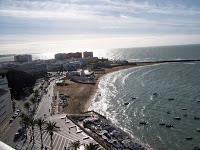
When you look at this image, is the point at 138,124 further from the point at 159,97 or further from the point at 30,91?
the point at 30,91

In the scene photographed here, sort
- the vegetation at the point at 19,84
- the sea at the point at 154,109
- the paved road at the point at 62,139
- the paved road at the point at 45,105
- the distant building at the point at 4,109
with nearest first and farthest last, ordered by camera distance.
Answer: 1. the paved road at the point at 62,139
2. the sea at the point at 154,109
3. the distant building at the point at 4,109
4. the paved road at the point at 45,105
5. the vegetation at the point at 19,84

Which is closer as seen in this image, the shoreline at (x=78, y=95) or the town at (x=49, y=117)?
the town at (x=49, y=117)

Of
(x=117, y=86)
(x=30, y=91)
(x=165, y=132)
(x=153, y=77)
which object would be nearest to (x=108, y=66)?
(x=153, y=77)

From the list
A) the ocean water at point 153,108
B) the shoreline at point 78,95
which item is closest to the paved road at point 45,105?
the shoreline at point 78,95

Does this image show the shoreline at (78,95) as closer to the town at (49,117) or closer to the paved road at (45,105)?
the town at (49,117)

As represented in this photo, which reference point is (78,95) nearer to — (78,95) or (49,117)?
(78,95)

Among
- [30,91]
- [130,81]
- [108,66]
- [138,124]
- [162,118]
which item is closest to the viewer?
[138,124]

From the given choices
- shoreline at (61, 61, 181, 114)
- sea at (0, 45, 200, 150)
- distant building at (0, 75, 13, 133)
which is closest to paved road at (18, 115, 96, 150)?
distant building at (0, 75, 13, 133)

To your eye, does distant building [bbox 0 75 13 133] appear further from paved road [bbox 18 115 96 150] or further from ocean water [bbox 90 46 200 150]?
ocean water [bbox 90 46 200 150]

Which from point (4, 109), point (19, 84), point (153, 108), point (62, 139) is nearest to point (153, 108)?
point (153, 108)

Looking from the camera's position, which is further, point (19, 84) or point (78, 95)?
point (19, 84)

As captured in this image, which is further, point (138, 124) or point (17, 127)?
point (138, 124)
